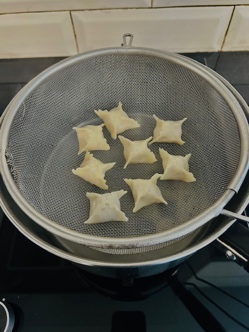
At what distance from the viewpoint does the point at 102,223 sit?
2.48ft

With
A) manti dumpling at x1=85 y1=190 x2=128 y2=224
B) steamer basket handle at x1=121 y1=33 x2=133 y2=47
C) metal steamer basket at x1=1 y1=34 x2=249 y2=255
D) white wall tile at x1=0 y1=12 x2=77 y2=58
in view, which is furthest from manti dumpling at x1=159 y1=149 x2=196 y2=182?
white wall tile at x1=0 y1=12 x2=77 y2=58

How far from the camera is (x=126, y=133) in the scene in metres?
0.92

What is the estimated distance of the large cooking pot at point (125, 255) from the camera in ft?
1.78

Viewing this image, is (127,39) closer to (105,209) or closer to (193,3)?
(193,3)

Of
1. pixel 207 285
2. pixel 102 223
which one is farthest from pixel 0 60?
pixel 207 285

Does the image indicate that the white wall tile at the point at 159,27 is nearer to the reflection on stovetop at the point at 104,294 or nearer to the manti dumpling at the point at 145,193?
the manti dumpling at the point at 145,193

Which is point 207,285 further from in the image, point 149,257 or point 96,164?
point 96,164

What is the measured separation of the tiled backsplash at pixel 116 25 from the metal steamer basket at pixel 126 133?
7 cm

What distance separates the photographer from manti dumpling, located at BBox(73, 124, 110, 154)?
85 cm

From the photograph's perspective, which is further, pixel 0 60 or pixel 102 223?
pixel 0 60

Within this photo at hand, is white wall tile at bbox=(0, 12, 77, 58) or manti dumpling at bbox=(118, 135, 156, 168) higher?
white wall tile at bbox=(0, 12, 77, 58)

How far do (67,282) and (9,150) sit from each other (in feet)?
1.03

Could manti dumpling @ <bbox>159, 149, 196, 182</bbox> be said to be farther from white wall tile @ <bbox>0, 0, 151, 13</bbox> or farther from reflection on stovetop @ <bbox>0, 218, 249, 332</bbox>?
white wall tile @ <bbox>0, 0, 151, 13</bbox>

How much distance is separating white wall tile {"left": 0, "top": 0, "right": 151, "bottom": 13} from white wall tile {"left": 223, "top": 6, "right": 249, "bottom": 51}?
9.2 inches
